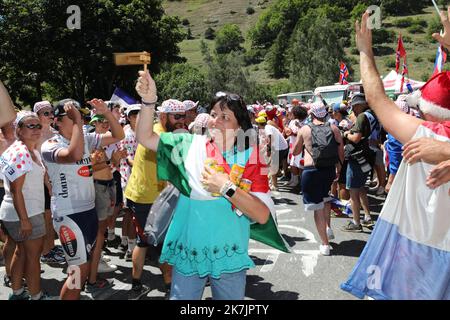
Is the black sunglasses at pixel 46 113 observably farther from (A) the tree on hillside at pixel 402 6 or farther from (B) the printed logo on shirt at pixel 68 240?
(A) the tree on hillside at pixel 402 6

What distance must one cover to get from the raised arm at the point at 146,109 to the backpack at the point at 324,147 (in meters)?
3.34

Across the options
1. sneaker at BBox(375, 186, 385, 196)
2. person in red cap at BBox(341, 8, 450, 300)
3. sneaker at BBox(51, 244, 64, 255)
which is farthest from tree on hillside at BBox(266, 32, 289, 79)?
person in red cap at BBox(341, 8, 450, 300)

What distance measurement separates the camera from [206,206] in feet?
8.44

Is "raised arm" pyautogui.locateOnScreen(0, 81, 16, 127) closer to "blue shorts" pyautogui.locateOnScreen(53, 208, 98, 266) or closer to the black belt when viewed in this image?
"blue shorts" pyautogui.locateOnScreen(53, 208, 98, 266)

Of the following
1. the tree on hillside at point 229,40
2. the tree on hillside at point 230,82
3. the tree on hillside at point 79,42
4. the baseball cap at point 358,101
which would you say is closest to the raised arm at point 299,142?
the baseball cap at point 358,101

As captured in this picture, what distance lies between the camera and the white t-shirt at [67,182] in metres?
3.62

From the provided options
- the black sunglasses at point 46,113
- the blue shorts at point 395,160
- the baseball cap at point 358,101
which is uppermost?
the black sunglasses at point 46,113

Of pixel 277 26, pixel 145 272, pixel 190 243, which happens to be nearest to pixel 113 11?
pixel 145 272

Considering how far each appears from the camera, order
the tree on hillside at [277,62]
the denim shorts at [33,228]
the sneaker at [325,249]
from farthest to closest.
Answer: the tree on hillside at [277,62], the sneaker at [325,249], the denim shorts at [33,228]

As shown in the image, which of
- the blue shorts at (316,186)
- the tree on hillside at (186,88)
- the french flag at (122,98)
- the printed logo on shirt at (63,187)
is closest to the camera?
the printed logo on shirt at (63,187)

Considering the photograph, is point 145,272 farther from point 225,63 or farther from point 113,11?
point 225,63

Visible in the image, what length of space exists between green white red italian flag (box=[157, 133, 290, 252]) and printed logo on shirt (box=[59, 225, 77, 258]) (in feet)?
4.30

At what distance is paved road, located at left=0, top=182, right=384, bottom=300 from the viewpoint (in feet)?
14.8
